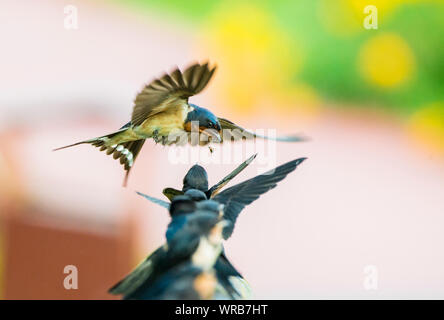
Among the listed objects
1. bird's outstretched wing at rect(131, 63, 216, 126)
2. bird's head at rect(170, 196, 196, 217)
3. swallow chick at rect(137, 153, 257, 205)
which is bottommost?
bird's head at rect(170, 196, 196, 217)

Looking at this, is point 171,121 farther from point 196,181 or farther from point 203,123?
point 196,181

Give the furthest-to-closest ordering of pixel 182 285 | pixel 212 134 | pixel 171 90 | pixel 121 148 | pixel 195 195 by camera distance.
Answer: pixel 121 148 < pixel 212 134 < pixel 171 90 < pixel 195 195 < pixel 182 285

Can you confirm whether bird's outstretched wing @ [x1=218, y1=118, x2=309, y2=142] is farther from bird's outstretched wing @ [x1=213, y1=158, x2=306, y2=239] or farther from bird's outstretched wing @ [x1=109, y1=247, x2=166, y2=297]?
bird's outstretched wing @ [x1=109, y1=247, x2=166, y2=297]

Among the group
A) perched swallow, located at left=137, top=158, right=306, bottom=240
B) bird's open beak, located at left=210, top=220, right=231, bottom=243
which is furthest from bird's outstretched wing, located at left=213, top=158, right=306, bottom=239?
bird's open beak, located at left=210, top=220, right=231, bottom=243

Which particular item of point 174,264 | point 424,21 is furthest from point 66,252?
point 424,21

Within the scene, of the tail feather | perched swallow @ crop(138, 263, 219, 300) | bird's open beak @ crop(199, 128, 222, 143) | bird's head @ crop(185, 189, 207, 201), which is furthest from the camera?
the tail feather

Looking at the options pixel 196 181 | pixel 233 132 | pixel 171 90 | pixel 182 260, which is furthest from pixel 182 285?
pixel 233 132

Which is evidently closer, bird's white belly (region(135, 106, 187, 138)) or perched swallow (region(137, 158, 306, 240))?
perched swallow (region(137, 158, 306, 240))
